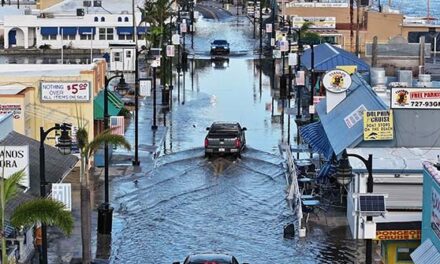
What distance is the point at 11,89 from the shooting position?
43.8m

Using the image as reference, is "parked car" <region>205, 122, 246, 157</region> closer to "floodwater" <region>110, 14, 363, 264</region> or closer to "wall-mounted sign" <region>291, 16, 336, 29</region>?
"floodwater" <region>110, 14, 363, 264</region>

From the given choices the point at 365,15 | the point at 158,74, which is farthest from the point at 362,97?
the point at 365,15

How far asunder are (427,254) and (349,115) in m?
13.7

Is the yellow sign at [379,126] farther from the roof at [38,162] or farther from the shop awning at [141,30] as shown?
the shop awning at [141,30]

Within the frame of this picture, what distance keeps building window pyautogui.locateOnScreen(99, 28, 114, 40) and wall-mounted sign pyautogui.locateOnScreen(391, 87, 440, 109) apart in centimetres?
6725

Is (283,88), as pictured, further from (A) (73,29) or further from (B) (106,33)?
(A) (73,29)

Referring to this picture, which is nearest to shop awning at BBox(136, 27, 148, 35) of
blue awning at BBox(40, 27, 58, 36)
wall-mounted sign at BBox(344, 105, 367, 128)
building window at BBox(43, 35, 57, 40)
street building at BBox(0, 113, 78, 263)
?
blue awning at BBox(40, 27, 58, 36)

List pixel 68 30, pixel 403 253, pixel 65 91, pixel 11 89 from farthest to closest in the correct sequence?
pixel 68 30 → pixel 65 91 → pixel 11 89 → pixel 403 253

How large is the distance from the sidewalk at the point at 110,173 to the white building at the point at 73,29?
31.7m

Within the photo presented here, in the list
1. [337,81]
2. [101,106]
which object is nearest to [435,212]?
[337,81]

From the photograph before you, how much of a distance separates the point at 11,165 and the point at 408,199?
1045 cm

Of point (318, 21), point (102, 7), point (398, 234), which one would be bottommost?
point (398, 234)

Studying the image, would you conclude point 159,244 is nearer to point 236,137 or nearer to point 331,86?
point 331,86

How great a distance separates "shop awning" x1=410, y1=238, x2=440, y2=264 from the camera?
24.6 metres
